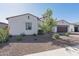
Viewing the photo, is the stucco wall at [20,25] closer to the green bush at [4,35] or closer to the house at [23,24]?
the house at [23,24]

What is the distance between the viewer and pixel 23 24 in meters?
9.41

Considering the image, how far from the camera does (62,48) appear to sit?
23.7ft

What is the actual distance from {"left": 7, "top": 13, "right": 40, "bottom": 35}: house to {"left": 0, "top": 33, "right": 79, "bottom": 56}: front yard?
0.59 m

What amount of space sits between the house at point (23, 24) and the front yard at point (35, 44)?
0.59m

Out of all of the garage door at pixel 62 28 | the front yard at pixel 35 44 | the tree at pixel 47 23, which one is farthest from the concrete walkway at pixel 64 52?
the tree at pixel 47 23

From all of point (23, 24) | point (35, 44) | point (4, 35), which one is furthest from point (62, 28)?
point (23, 24)

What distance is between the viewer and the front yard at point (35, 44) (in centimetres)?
673

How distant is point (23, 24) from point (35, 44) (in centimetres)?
242

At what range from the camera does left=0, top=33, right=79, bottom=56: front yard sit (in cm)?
673

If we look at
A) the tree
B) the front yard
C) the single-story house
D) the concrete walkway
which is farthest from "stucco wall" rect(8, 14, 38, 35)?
the concrete walkway

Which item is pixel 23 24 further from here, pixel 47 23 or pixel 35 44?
pixel 35 44

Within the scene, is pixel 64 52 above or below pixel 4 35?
below

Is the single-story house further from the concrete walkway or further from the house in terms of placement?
the concrete walkway

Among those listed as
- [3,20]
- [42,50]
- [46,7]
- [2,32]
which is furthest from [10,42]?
[46,7]
